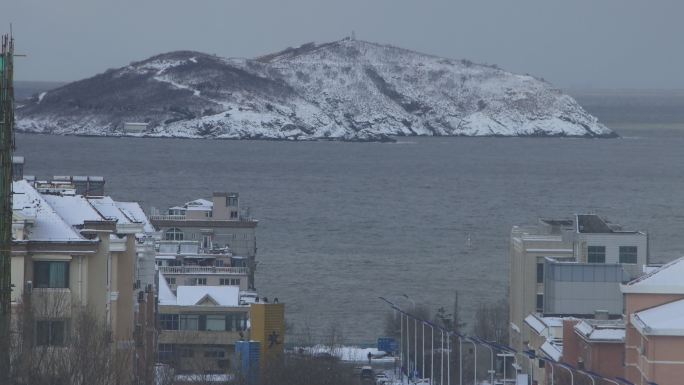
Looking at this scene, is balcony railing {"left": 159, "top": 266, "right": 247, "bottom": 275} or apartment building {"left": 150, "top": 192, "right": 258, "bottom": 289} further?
apartment building {"left": 150, "top": 192, "right": 258, "bottom": 289}

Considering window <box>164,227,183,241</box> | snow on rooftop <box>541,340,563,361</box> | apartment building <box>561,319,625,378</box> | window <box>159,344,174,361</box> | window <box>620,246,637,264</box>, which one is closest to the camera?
apartment building <box>561,319,625,378</box>

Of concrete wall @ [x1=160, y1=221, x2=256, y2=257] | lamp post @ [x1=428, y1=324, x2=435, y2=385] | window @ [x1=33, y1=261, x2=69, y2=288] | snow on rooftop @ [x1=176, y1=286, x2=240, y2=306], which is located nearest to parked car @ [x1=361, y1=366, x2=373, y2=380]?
lamp post @ [x1=428, y1=324, x2=435, y2=385]

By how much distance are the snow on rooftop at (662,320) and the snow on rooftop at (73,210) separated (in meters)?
4.16

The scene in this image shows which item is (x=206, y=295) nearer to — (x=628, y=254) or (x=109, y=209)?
(x=628, y=254)

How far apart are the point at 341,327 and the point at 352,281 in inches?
377

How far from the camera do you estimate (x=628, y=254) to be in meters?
22.9

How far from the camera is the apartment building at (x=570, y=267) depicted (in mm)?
21078

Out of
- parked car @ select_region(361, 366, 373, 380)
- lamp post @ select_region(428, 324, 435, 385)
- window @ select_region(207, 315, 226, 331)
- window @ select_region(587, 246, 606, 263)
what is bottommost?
parked car @ select_region(361, 366, 373, 380)

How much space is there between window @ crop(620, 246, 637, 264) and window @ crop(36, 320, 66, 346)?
10773 mm

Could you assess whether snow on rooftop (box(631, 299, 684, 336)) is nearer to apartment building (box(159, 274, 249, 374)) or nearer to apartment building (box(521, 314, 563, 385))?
apartment building (box(521, 314, 563, 385))

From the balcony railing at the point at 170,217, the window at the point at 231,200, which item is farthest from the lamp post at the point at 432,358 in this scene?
the window at the point at 231,200

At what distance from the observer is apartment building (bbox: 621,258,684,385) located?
50.2 feet

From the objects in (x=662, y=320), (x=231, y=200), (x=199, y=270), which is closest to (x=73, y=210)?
(x=662, y=320)

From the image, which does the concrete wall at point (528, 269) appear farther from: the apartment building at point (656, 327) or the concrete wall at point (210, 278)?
the concrete wall at point (210, 278)
